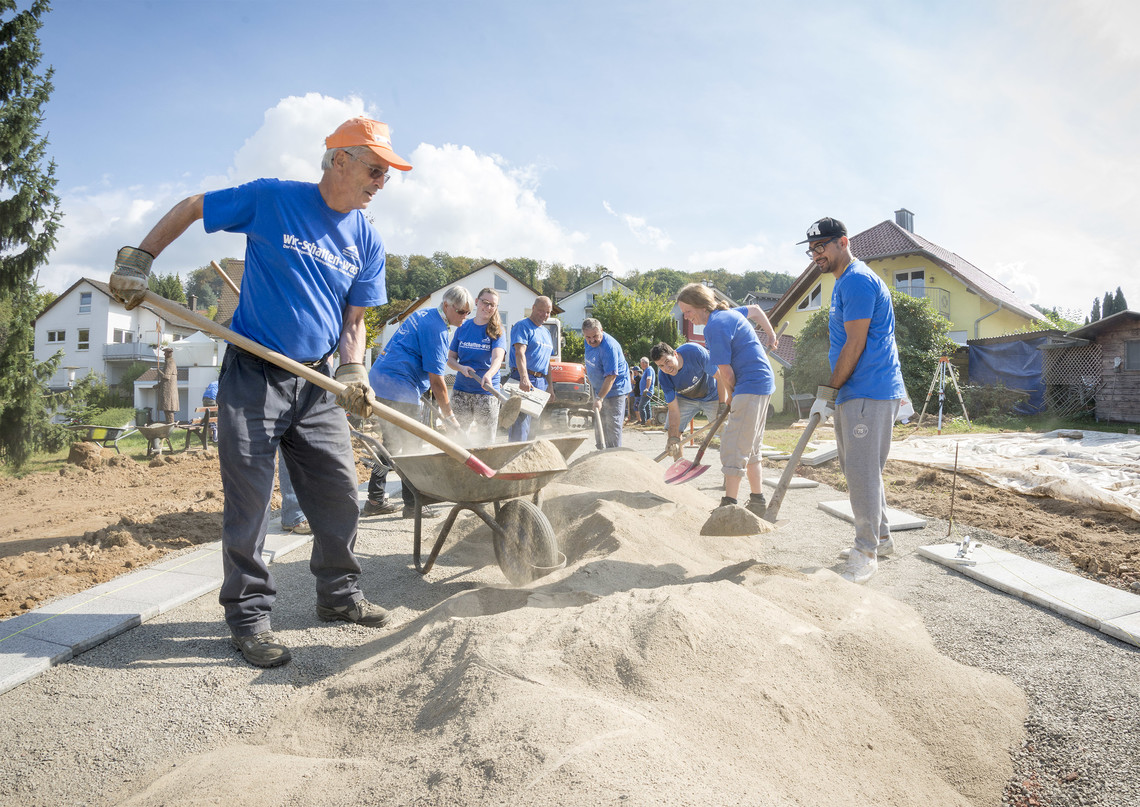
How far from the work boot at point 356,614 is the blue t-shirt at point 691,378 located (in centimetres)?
416

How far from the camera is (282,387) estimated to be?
258 cm

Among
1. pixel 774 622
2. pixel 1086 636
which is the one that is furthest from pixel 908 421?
pixel 774 622

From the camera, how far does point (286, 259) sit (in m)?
2.54

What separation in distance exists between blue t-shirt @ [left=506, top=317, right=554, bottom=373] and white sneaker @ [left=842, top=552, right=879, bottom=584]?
378 centimetres

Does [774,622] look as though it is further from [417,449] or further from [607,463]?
[607,463]

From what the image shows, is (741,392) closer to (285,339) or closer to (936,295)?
(285,339)

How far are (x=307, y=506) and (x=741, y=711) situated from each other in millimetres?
1977

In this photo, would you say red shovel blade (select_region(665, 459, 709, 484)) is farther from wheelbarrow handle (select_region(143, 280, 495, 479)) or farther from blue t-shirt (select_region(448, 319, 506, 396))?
wheelbarrow handle (select_region(143, 280, 495, 479))

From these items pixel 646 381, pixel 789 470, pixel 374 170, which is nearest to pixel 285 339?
pixel 374 170

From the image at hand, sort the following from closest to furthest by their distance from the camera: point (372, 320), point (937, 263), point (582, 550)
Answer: point (582, 550)
point (937, 263)
point (372, 320)

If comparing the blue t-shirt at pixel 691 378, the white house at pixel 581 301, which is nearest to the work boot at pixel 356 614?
the blue t-shirt at pixel 691 378

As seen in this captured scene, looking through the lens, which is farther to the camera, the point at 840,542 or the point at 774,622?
the point at 840,542

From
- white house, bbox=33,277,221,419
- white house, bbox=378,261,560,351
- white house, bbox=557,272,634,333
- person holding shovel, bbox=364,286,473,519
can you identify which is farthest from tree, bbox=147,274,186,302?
person holding shovel, bbox=364,286,473,519

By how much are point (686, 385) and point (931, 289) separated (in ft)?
63.2
